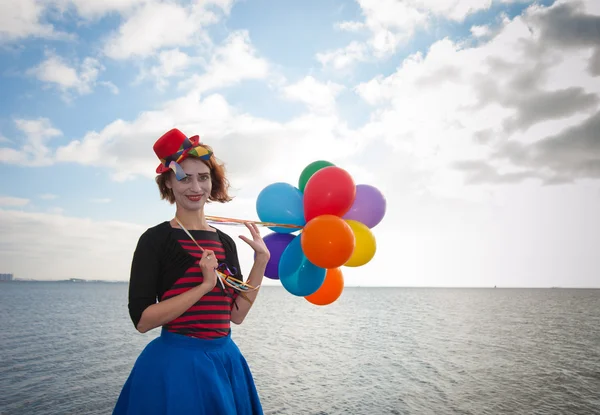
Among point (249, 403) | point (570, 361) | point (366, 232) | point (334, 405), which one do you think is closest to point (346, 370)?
point (334, 405)

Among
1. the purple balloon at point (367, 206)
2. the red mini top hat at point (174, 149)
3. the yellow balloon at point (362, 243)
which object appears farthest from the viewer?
the purple balloon at point (367, 206)

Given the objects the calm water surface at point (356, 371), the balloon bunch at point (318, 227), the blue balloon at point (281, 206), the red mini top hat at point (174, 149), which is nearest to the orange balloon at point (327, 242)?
the balloon bunch at point (318, 227)

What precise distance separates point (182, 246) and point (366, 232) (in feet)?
6.13

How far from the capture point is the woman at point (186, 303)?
5.64 feet

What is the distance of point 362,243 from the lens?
336 centimetres

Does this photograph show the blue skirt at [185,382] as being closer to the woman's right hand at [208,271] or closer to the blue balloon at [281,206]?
the woman's right hand at [208,271]

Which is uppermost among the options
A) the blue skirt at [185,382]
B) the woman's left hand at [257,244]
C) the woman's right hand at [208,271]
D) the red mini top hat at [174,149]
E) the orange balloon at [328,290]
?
the red mini top hat at [174,149]

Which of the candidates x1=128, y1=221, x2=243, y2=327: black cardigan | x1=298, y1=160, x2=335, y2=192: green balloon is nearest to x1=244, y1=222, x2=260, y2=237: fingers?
x1=128, y1=221, x2=243, y2=327: black cardigan

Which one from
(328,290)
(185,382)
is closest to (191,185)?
(185,382)

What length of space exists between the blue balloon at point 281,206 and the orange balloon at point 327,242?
0.43 metres

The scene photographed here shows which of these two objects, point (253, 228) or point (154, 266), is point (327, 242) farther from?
point (154, 266)

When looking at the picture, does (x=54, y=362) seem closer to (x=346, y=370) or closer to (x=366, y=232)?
(x=346, y=370)

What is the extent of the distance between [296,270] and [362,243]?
2.43ft

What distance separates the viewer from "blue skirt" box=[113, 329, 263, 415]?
170 centimetres
